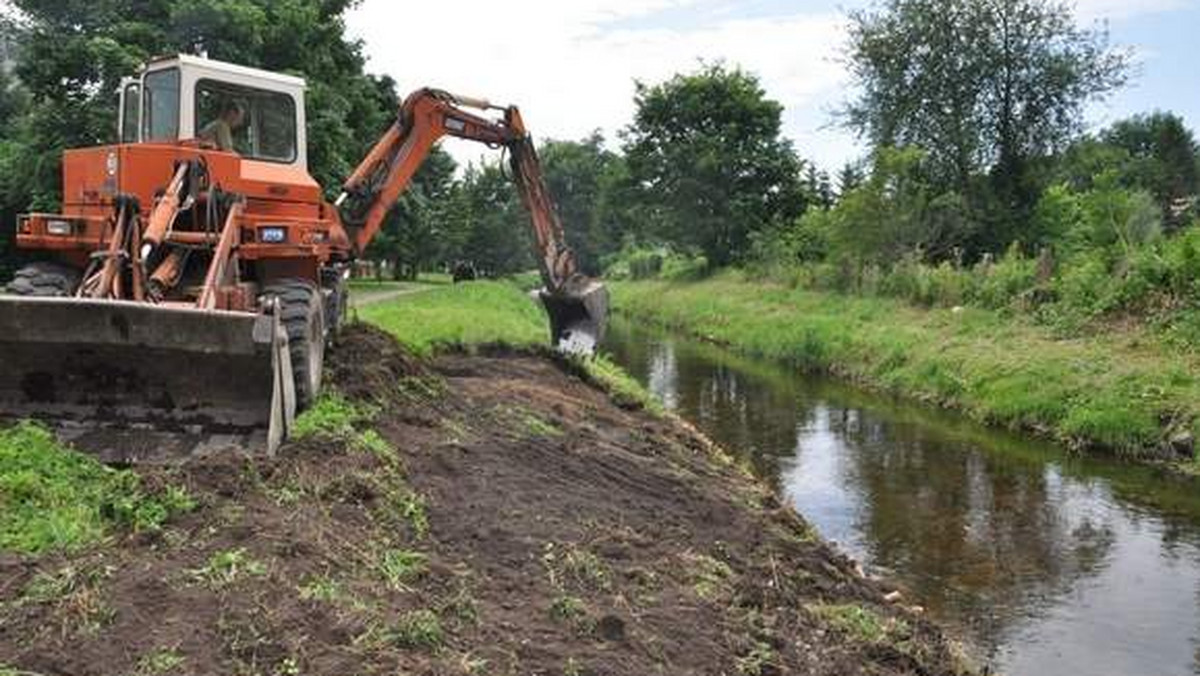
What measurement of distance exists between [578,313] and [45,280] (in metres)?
8.49

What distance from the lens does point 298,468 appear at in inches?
292

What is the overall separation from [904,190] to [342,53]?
15.5 metres

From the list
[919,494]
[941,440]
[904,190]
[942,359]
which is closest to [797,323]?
[904,190]

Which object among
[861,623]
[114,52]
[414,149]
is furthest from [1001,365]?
[114,52]

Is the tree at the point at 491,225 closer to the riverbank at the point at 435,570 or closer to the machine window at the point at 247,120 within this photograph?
the machine window at the point at 247,120

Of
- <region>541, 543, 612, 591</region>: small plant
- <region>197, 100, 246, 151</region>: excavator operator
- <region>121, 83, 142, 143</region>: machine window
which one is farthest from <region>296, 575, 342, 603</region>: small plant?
<region>121, 83, 142, 143</region>: machine window

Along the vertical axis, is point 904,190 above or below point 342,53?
below

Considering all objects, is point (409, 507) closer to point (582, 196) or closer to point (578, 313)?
point (578, 313)

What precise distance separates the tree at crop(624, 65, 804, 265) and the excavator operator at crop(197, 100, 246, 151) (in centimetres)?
3575

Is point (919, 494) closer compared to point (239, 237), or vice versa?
point (239, 237)

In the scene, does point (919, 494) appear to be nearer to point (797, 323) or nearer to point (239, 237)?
point (239, 237)

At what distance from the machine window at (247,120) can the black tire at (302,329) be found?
68.8 inches

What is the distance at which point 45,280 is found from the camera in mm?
A: 9867

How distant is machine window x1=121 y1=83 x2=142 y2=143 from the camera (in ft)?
35.5
